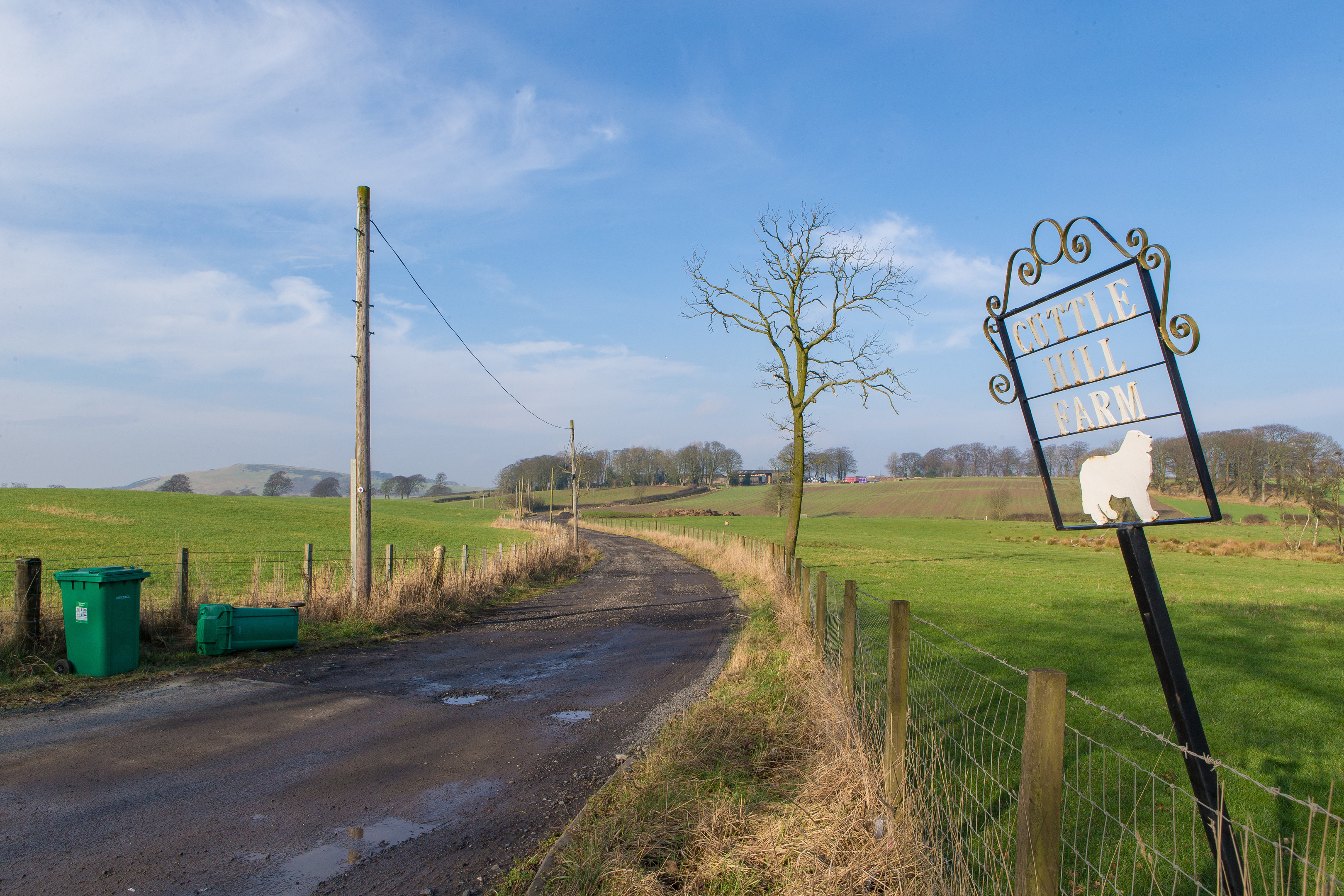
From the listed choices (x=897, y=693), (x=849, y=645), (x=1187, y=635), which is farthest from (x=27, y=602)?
(x=1187, y=635)

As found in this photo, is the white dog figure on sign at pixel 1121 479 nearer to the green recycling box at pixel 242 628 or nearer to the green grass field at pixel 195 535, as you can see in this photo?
the green recycling box at pixel 242 628

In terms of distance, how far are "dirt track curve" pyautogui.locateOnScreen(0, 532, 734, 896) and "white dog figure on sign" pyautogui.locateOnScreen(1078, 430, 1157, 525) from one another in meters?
3.59

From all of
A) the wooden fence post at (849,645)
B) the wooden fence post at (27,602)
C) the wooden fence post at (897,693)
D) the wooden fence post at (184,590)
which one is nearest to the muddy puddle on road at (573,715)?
the wooden fence post at (849,645)

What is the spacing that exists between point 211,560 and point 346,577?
50.8ft

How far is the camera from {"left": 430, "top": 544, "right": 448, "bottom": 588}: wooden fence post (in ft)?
47.1

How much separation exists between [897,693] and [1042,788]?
1.92 m

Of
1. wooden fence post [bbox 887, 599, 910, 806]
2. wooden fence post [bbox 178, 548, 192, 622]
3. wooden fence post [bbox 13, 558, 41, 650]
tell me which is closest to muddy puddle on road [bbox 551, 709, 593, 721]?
wooden fence post [bbox 887, 599, 910, 806]

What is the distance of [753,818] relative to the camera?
4.16 meters

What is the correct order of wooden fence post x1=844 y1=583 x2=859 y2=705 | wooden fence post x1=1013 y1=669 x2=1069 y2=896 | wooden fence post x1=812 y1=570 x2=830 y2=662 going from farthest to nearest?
wooden fence post x1=812 y1=570 x2=830 y2=662
wooden fence post x1=844 y1=583 x2=859 y2=705
wooden fence post x1=1013 y1=669 x2=1069 y2=896

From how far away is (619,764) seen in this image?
594cm

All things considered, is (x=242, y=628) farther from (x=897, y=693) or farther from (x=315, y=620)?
(x=897, y=693)

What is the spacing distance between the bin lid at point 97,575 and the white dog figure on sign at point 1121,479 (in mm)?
9136

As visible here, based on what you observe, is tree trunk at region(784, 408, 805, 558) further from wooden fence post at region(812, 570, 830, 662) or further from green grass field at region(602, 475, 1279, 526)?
green grass field at region(602, 475, 1279, 526)

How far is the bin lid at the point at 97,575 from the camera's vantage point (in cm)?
814
